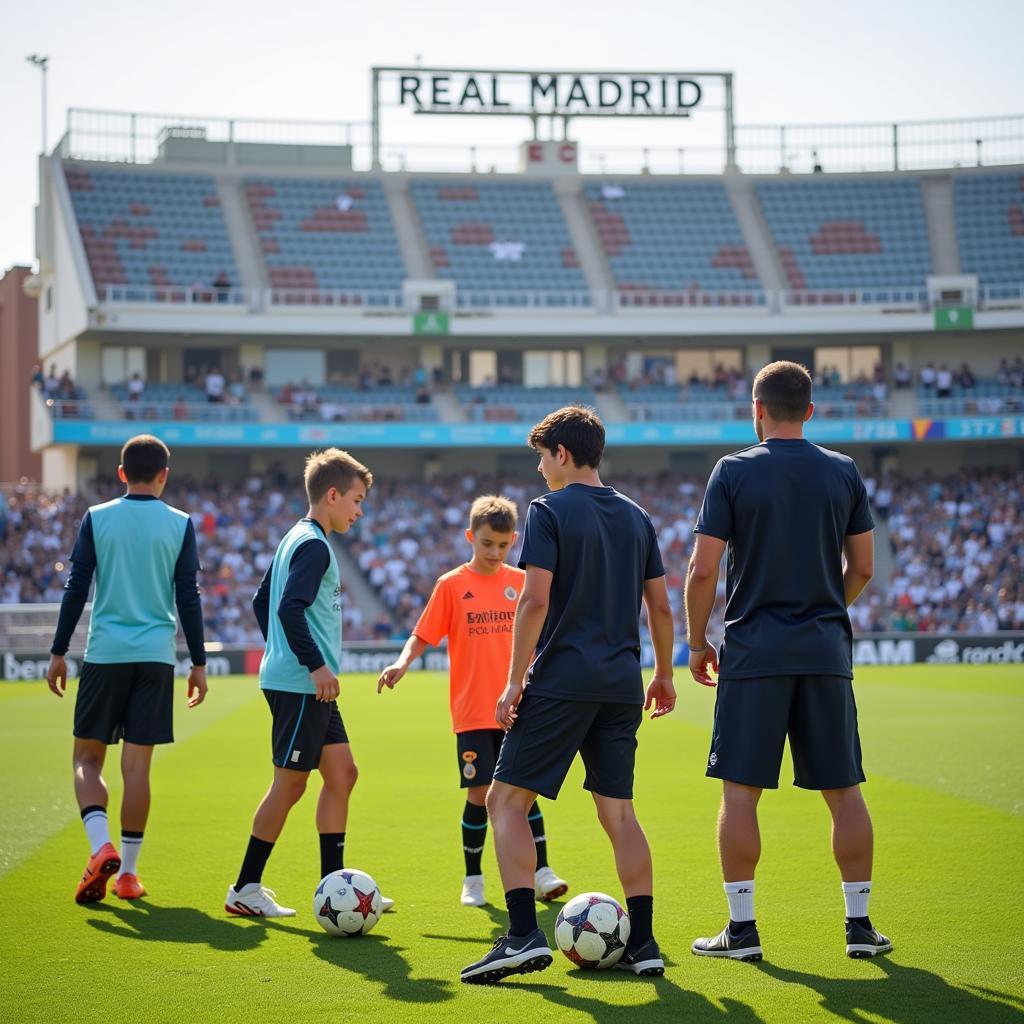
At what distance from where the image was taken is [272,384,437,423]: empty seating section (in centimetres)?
4094

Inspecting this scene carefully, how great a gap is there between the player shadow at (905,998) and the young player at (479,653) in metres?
2.16

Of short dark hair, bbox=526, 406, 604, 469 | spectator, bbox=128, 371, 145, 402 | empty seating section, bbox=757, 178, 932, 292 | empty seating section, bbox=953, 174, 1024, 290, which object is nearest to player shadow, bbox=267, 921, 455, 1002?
short dark hair, bbox=526, 406, 604, 469

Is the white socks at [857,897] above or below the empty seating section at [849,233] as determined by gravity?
below

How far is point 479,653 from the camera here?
25.6ft

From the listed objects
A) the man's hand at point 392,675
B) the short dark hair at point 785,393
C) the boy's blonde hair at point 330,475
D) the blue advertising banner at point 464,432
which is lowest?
the man's hand at point 392,675

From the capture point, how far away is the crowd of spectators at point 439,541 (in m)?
35.3

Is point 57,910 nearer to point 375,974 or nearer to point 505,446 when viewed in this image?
point 375,974

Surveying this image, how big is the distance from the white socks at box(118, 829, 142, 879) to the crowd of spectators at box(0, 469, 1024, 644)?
87.0 ft

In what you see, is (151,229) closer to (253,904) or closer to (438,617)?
(438,617)

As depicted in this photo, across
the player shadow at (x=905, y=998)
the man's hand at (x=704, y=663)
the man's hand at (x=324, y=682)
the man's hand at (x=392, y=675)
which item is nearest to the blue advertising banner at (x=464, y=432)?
the man's hand at (x=392, y=675)

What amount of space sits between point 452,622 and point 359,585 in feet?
99.1

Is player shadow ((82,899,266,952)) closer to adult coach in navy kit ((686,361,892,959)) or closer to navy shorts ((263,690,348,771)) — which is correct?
navy shorts ((263,690,348,771))

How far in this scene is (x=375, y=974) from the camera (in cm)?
596

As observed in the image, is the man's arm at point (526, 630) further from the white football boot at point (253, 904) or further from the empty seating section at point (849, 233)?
the empty seating section at point (849, 233)
